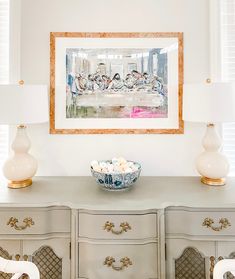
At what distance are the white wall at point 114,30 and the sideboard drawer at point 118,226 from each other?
0.59 meters

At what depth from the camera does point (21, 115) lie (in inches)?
56.1

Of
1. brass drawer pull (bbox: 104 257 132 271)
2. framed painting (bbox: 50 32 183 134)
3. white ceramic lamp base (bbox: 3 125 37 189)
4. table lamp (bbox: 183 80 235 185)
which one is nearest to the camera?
brass drawer pull (bbox: 104 257 132 271)

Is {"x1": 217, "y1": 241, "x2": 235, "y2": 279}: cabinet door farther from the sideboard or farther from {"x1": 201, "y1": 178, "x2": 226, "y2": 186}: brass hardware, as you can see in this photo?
{"x1": 201, "y1": 178, "x2": 226, "y2": 186}: brass hardware

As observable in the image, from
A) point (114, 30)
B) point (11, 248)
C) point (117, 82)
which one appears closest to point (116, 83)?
point (117, 82)

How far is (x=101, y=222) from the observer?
1316 millimetres

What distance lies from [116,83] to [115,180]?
73 cm

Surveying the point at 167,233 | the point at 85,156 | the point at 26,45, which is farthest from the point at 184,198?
the point at 26,45

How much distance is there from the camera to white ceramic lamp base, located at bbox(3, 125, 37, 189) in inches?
61.6

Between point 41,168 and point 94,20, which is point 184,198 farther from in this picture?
point 94,20

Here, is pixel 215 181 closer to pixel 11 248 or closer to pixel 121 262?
pixel 121 262

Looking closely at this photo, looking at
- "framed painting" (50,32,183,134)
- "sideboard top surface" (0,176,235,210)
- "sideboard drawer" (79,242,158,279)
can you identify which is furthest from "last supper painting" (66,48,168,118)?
"sideboard drawer" (79,242,158,279)

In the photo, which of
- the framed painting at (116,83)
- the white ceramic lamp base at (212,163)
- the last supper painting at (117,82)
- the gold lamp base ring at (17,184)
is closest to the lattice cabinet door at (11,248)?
the gold lamp base ring at (17,184)

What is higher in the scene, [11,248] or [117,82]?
[117,82]

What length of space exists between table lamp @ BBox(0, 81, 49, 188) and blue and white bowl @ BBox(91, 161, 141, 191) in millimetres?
458
